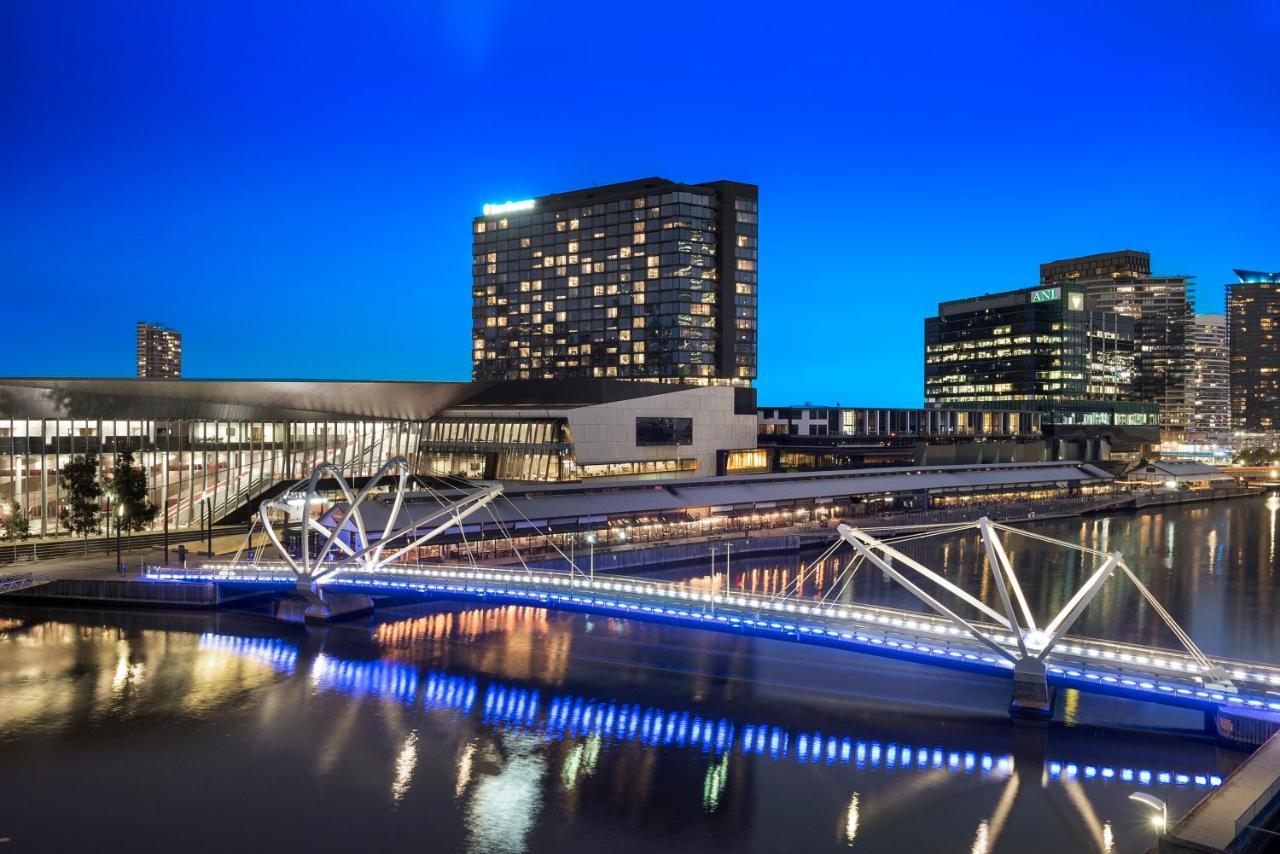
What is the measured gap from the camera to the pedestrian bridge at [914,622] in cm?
3506

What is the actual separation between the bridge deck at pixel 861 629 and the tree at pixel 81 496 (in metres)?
18.3

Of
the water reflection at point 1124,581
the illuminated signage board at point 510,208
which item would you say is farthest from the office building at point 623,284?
the water reflection at point 1124,581

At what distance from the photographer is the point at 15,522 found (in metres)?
67.2

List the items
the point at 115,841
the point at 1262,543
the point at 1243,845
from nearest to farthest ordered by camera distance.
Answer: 1. the point at 1243,845
2. the point at 115,841
3. the point at 1262,543

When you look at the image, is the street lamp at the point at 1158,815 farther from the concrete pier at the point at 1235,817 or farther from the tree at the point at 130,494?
the tree at the point at 130,494

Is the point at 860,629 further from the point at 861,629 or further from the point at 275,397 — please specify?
the point at 275,397

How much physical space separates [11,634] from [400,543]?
24.6m

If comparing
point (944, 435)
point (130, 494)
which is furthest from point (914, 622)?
point (944, 435)

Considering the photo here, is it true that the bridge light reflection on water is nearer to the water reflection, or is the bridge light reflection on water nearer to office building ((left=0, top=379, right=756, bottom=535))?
the water reflection

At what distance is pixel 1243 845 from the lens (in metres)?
24.3

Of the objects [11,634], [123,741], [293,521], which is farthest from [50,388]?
[123,741]

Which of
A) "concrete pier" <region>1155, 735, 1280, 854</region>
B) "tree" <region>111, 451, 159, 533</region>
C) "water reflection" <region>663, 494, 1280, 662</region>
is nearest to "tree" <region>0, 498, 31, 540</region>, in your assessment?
"tree" <region>111, 451, 159, 533</region>

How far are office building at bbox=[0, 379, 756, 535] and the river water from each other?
69.7 ft

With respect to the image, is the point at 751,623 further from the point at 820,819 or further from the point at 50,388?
the point at 50,388
